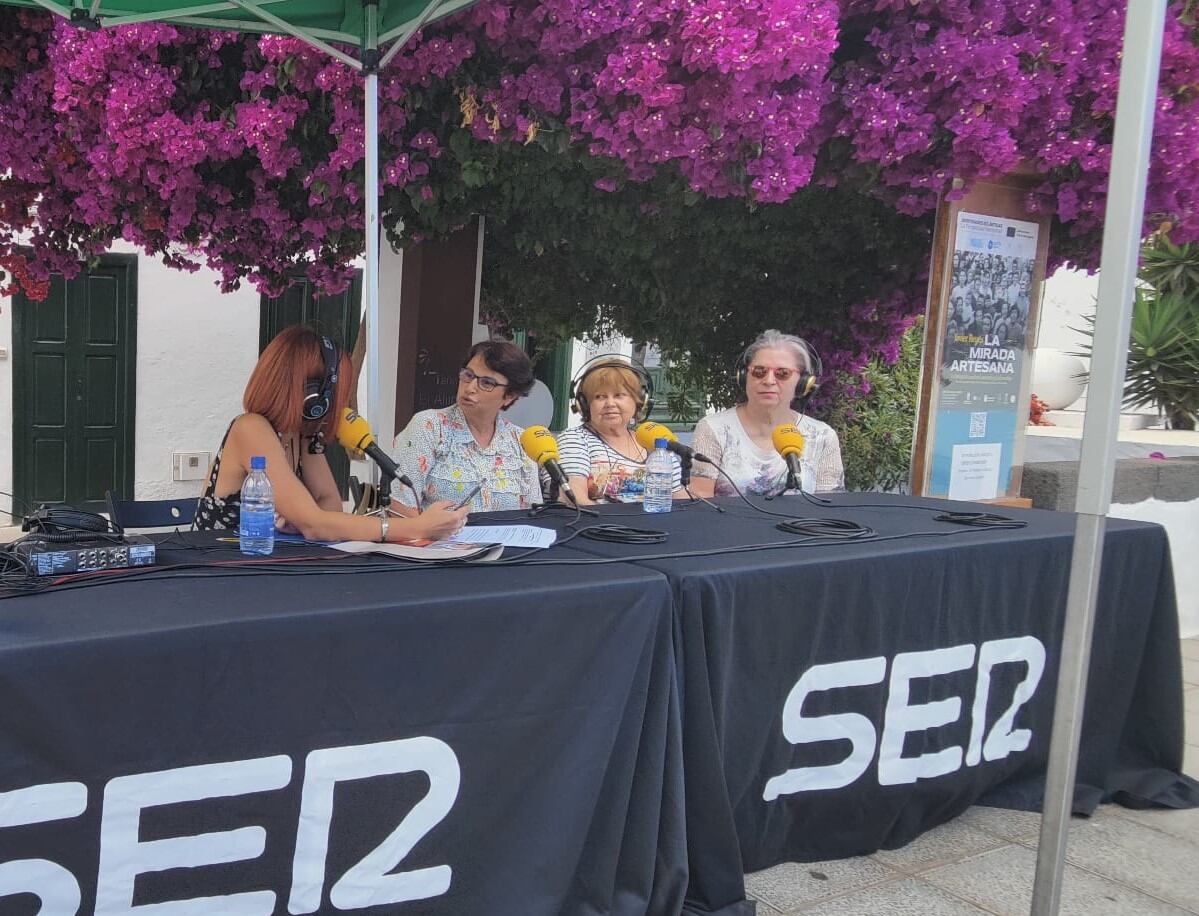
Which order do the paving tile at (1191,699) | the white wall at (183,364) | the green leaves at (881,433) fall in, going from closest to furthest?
1. the paving tile at (1191,699)
2. the green leaves at (881,433)
3. the white wall at (183,364)

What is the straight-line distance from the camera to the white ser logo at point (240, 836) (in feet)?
5.60

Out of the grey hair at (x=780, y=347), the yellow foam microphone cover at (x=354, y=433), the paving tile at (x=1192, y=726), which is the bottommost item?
the paving tile at (x=1192, y=726)

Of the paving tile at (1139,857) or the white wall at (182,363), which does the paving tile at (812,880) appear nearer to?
the paving tile at (1139,857)

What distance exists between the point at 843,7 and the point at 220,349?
247 inches

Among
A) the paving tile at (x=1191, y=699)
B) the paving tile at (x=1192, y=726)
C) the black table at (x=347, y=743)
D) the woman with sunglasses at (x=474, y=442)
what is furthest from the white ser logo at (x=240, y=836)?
the paving tile at (x=1191, y=699)

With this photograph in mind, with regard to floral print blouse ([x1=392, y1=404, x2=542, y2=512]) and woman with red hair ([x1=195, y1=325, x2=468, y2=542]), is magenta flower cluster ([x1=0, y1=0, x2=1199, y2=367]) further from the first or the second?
woman with red hair ([x1=195, y1=325, x2=468, y2=542])

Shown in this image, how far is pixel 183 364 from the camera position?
8.71 meters

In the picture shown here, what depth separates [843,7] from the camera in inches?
167

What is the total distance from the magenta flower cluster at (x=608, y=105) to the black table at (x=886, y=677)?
1.51 m

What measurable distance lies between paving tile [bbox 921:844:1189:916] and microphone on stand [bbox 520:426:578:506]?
4.96 ft

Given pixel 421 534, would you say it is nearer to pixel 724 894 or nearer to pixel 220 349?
pixel 724 894

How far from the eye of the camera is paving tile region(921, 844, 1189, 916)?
2838 millimetres

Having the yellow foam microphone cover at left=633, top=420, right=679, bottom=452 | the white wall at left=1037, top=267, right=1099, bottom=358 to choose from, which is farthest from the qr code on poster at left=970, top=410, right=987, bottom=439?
the white wall at left=1037, top=267, right=1099, bottom=358

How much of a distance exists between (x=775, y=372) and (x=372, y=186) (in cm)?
167
